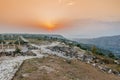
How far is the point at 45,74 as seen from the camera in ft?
64.2

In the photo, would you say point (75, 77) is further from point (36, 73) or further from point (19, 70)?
point (19, 70)

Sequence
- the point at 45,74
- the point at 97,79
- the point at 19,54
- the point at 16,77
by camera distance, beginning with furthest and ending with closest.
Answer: the point at 19,54 → the point at 97,79 → the point at 45,74 → the point at 16,77

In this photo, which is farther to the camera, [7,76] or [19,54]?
[19,54]

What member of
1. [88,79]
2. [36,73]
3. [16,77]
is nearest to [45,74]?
[36,73]

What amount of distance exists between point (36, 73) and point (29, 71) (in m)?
0.90

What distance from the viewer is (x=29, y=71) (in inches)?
795

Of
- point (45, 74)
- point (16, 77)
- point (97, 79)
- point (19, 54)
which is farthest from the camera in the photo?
point (19, 54)

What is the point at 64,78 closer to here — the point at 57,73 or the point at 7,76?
the point at 57,73

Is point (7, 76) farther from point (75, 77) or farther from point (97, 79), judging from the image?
point (97, 79)

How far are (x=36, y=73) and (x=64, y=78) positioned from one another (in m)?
2.68

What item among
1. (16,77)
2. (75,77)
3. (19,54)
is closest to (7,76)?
(16,77)

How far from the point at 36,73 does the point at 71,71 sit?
164 inches

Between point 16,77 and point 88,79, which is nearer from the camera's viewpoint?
point 16,77

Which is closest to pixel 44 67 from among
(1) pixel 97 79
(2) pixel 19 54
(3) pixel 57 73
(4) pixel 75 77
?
(3) pixel 57 73
